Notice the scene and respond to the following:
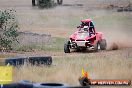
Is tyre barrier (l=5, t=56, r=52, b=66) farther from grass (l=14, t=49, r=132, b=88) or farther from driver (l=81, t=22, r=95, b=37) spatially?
driver (l=81, t=22, r=95, b=37)

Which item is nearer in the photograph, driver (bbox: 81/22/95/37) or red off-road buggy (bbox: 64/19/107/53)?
red off-road buggy (bbox: 64/19/107/53)

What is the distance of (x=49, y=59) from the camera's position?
1461 cm

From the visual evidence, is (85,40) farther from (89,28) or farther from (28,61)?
(28,61)

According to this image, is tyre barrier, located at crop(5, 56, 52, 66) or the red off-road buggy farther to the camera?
the red off-road buggy

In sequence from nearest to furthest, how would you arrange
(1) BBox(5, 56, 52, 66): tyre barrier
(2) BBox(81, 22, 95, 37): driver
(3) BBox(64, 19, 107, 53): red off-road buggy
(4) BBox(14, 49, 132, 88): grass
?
(4) BBox(14, 49, 132, 88): grass < (1) BBox(5, 56, 52, 66): tyre barrier < (3) BBox(64, 19, 107, 53): red off-road buggy < (2) BBox(81, 22, 95, 37): driver

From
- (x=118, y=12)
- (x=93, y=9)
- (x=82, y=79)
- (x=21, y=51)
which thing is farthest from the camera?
(x=93, y=9)

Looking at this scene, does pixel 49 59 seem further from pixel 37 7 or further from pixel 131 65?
pixel 37 7

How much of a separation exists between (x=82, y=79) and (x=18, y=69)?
3020mm

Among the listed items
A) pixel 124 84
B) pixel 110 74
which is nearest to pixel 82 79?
pixel 124 84

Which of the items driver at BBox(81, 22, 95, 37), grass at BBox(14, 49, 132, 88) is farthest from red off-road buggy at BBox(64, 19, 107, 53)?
grass at BBox(14, 49, 132, 88)

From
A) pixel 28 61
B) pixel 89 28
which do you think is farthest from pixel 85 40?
pixel 28 61

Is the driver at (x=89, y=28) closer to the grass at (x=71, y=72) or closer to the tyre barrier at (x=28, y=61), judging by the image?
the grass at (x=71, y=72)

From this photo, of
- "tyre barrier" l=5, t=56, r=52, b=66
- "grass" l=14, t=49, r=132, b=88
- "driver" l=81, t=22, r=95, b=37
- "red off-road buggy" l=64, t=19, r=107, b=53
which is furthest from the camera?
"driver" l=81, t=22, r=95, b=37

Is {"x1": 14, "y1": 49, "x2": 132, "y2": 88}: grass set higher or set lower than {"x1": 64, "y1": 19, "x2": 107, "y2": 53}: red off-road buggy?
higher
